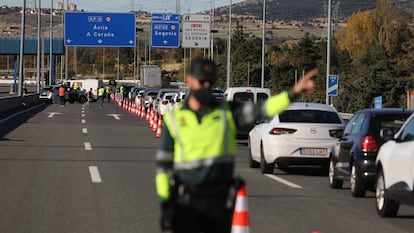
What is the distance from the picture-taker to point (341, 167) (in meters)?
16.1

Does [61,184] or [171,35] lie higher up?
[171,35]

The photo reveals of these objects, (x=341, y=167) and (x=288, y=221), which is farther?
(x=341, y=167)

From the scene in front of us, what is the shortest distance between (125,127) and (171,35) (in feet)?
97.3

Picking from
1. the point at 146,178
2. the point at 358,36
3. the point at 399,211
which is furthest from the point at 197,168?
the point at 358,36

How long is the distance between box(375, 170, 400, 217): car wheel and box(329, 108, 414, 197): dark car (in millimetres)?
1418

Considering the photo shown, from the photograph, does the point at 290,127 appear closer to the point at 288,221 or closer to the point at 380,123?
the point at 380,123

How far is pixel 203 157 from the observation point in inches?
256

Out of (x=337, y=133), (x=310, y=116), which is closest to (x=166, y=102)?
(x=310, y=116)

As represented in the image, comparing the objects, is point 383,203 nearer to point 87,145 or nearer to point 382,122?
point 382,122

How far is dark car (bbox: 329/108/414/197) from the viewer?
14922 mm

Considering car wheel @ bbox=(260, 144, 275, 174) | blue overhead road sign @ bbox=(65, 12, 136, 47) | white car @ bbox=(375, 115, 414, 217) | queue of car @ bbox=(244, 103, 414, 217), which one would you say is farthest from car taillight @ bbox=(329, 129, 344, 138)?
blue overhead road sign @ bbox=(65, 12, 136, 47)

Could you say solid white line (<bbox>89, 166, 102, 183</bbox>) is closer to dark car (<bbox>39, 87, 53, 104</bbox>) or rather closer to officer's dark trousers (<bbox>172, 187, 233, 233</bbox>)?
officer's dark trousers (<bbox>172, 187, 233, 233</bbox>)

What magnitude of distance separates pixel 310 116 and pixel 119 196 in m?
5.87

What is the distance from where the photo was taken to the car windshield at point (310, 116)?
19.1 meters
